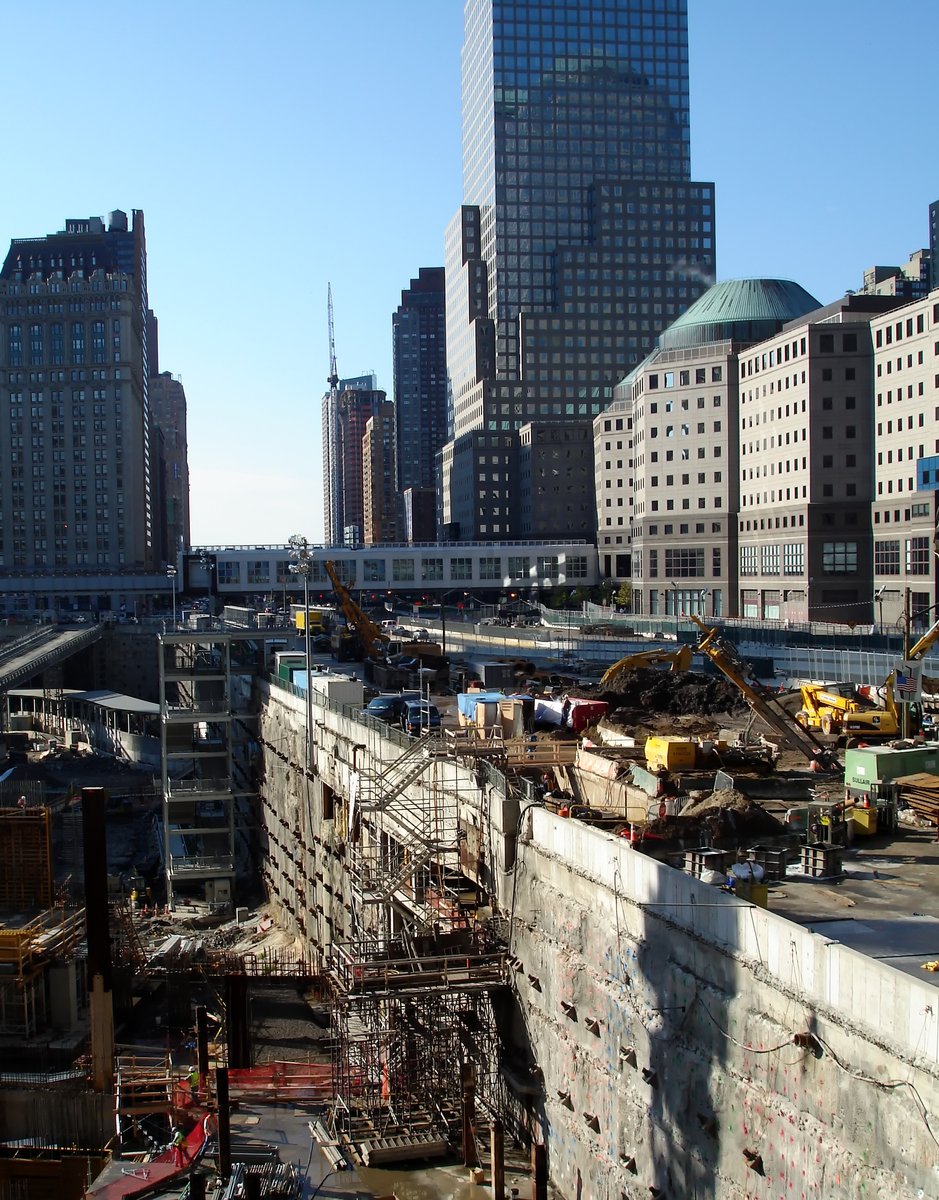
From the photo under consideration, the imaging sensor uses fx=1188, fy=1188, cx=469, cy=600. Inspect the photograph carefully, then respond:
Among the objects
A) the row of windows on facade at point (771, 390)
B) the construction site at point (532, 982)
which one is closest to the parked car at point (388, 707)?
the construction site at point (532, 982)

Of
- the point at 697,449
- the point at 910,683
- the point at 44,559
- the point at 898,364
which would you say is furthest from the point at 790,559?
the point at 44,559

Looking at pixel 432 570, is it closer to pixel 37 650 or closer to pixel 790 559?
pixel 790 559

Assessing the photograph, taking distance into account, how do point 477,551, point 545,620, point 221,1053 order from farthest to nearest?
point 477,551, point 545,620, point 221,1053

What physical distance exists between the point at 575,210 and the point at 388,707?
160460 millimetres

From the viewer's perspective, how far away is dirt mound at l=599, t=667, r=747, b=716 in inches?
1774

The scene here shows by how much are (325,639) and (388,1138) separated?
57.8m

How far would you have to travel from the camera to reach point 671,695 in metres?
46.2

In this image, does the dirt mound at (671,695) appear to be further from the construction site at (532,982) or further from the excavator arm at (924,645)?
the excavator arm at (924,645)

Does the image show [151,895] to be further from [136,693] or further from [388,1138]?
[136,693]

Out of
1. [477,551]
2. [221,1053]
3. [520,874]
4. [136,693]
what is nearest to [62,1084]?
[221,1053]

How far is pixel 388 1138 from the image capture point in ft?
77.0

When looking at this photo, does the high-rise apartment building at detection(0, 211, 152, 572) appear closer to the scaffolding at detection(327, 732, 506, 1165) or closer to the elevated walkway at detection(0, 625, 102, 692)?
the elevated walkway at detection(0, 625, 102, 692)

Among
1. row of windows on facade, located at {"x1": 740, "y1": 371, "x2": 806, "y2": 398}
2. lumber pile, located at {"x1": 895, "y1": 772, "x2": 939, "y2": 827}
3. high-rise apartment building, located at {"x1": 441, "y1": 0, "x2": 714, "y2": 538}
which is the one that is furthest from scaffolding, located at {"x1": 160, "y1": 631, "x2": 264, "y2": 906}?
high-rise apartment building, located at {"x1": 441, "y1": 0, "x2": 714, "y2": 538}

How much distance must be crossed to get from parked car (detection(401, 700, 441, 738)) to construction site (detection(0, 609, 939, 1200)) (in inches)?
43.3
